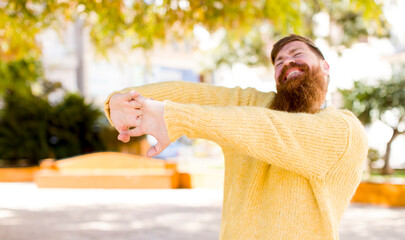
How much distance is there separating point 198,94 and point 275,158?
470mm

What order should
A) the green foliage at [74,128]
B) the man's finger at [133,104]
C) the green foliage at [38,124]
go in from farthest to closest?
the green foliage at [74,128], the green foliage at [38,124], the man's finger at [133,104]

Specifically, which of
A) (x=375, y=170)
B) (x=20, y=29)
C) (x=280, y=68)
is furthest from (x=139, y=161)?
(x=280, y=68)

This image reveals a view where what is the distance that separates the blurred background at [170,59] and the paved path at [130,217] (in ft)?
3.09

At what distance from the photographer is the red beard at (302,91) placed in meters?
1.49

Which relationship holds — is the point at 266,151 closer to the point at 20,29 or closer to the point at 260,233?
the point at 260,233

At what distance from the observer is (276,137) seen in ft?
3.90

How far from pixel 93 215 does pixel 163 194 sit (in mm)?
2308

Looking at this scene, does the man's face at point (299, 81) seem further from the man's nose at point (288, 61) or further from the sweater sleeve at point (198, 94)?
the sweater sleeve at point (198, 94)

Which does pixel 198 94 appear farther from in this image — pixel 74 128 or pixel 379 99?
pixel 74 128

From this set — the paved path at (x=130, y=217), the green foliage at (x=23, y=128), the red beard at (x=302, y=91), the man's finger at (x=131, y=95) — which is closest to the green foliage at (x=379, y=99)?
the paved path at (x=130, y=217)

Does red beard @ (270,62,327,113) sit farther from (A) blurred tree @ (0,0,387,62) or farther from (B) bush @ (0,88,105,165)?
(B) bush @ (0,88,105,165)

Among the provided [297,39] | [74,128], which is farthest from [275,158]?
[74,128]

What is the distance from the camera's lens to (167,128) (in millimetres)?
1118

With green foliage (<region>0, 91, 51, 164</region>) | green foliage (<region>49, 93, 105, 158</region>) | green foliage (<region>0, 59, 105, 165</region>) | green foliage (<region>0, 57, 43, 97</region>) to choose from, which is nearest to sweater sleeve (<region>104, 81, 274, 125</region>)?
green foliage (<region>0, 57, 43, 97</region>)
